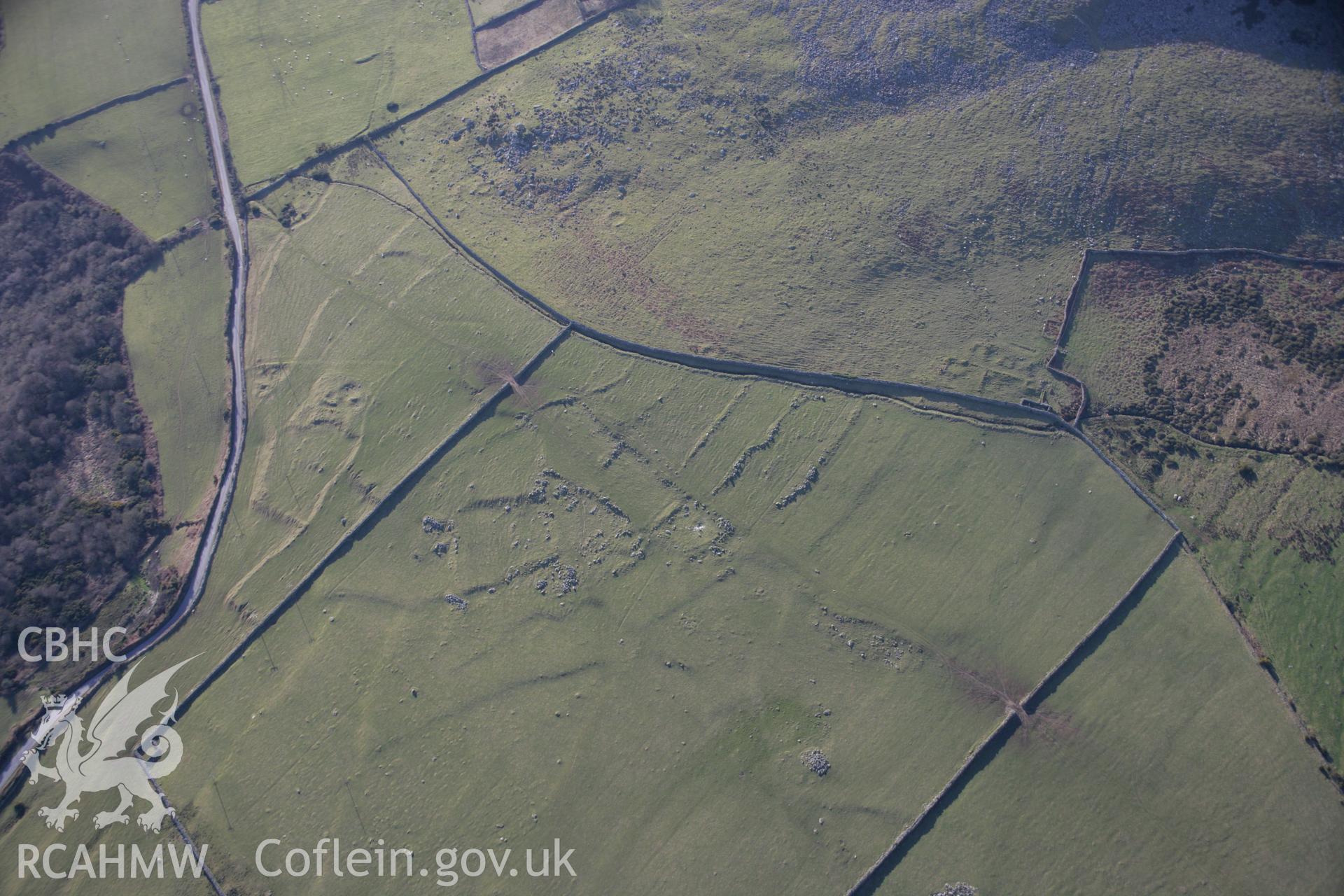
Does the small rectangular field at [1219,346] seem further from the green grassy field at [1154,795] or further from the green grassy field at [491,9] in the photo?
the green grassy field at [491,9]

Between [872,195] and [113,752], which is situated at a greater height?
[872,195]

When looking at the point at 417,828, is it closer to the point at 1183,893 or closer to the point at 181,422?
the point at 181,422

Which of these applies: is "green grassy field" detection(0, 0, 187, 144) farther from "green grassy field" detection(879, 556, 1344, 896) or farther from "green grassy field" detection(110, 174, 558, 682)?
"green grassy field" detection(879, 556, 1344, 896)

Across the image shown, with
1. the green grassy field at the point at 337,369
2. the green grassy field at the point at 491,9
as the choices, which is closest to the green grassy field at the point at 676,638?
the green grassy field at the point at 337,369

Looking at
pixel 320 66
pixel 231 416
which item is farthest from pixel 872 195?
pixel 320 66

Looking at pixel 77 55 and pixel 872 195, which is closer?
pixel 872 195

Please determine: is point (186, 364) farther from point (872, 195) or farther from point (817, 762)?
point (872, 195)

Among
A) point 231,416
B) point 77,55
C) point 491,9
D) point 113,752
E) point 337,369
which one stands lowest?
point 113,752
